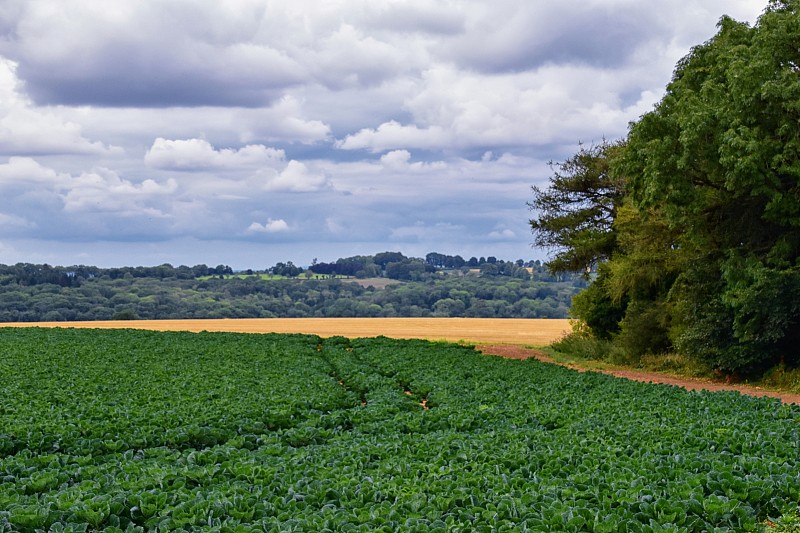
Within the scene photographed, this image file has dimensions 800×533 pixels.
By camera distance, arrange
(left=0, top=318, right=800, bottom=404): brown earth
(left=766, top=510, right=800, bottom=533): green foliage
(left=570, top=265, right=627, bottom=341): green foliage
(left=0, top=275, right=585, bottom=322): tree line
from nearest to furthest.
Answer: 1. (left=766, top=510, right=800, bottom=533): green foliage
2. (left=570, top=265, right=627, bottom=341): green foliage
3. (left=0, top=318, right=800, bottom=404): brown earth
4. (left=0, top=275, right=585, bottom=322): tree line

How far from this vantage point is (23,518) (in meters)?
7.70

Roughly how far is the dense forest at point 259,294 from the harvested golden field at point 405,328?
14.8 meters

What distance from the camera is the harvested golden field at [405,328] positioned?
182 feet

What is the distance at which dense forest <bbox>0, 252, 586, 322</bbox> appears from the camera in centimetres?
9175

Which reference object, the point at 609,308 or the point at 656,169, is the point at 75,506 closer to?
the point at 656,169

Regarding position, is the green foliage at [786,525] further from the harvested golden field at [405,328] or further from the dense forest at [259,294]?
the dense forest at [259,294]

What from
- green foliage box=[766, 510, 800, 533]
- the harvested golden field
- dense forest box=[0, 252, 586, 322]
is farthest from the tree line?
green foliage box=[766, 510, 800, 533]

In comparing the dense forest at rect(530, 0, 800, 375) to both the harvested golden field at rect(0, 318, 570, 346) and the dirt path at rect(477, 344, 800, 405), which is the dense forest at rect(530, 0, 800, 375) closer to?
the dirt path at rect(477, 344, 800, 405)

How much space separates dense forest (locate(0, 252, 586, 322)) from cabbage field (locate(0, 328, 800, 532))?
6409 cm

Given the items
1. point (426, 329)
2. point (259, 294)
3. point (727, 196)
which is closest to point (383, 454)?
point (727, 196)

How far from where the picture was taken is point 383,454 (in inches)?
445

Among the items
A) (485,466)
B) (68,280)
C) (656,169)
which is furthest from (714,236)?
(68,280)

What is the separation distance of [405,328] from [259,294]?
154 ft

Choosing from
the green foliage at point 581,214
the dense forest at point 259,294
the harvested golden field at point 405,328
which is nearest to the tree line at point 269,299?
the dense forest at point 259,294
